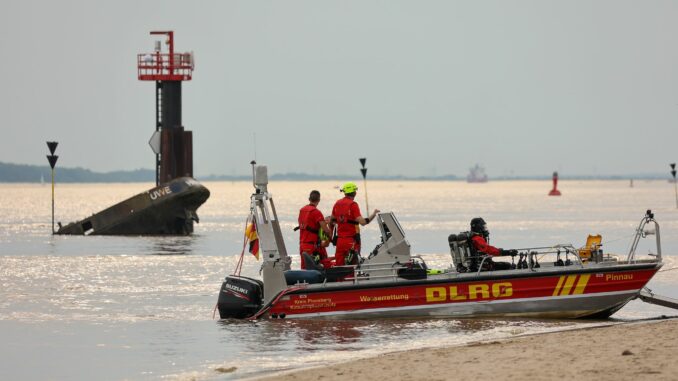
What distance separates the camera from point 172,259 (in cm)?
3825

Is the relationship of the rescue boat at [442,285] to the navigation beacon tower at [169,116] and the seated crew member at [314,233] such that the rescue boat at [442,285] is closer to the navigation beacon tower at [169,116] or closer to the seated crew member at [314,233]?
the seated crew member at [314,233]

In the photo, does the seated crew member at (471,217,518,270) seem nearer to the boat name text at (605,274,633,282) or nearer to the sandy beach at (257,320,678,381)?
the boat name text at (605,274,633,282)

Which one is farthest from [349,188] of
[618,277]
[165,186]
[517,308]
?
[165,186]

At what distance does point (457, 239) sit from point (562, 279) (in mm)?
1711

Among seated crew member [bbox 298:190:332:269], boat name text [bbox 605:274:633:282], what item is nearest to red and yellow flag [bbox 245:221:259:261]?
seated crew member [bbox 298:190:332:269]

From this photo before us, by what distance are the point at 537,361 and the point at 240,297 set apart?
6.88 m

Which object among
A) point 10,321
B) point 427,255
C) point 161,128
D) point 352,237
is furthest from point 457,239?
point 161,128

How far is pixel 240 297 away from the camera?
20.0 metres

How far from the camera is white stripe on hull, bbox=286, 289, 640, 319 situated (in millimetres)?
19125

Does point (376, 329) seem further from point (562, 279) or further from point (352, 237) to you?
point (562, 279)

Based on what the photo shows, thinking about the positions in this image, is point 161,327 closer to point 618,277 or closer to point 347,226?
point 347,226

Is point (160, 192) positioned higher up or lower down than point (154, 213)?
higher up

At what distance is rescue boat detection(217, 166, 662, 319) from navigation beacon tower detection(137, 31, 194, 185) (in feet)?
116

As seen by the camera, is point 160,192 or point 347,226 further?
point 160,192
